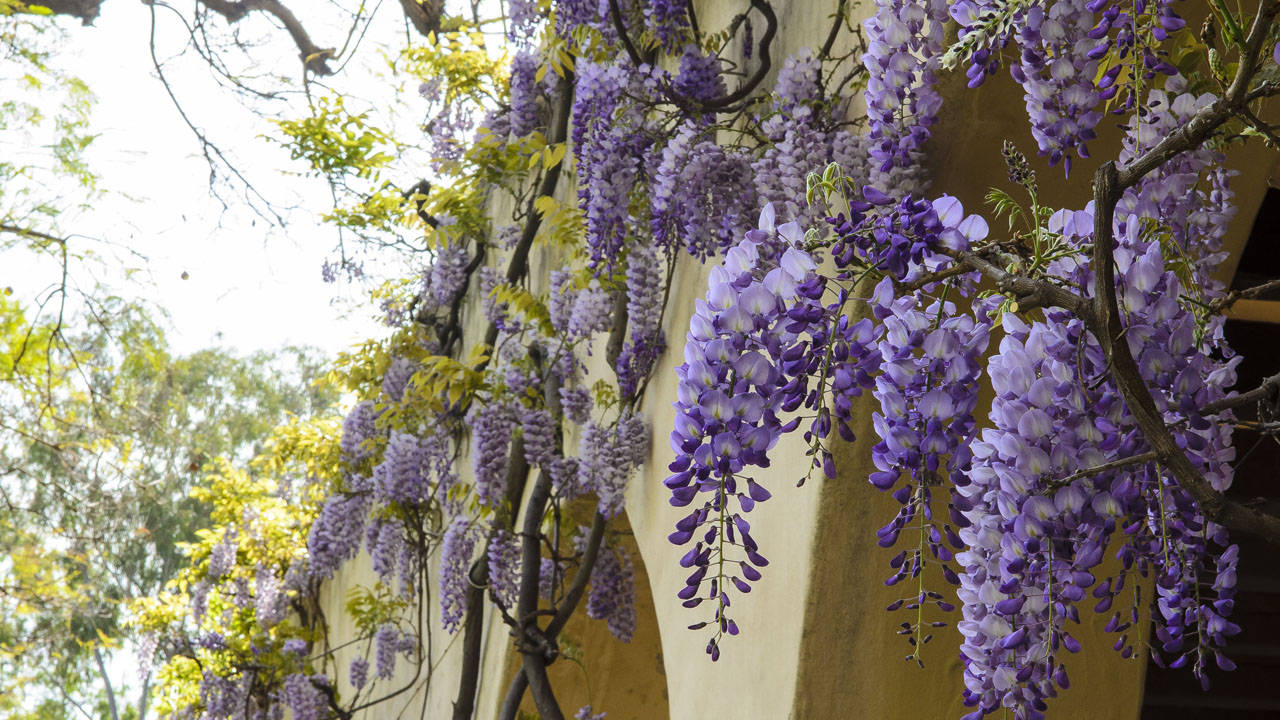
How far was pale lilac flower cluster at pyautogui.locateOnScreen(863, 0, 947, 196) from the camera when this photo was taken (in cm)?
127

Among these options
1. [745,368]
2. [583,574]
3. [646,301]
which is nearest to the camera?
[745,368]

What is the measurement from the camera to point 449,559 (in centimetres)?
356

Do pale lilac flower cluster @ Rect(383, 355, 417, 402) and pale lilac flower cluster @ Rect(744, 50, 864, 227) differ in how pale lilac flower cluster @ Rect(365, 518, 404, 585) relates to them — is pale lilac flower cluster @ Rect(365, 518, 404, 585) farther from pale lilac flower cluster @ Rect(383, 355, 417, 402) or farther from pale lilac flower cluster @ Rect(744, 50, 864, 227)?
pale lilac flower cluster @ Rect(744, 50, 864, 227)

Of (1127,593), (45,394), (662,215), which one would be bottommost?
(1127,593)

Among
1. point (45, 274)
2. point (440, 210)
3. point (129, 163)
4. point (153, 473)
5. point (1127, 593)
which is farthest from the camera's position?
point (153, 473)

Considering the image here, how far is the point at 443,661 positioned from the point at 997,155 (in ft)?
10.2

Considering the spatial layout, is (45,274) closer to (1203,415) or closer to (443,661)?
(443,661)

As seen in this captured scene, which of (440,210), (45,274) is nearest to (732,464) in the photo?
(440,210)

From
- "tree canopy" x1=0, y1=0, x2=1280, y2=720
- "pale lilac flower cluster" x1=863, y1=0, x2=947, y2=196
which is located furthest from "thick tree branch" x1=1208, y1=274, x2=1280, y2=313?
"pale lilac flower cluster" x1=863, y1=0, x2=947, y2=196

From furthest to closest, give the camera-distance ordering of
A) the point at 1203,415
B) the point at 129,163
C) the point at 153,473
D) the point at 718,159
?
the point at 153,473 → the point at 129,163 → the point at 718,159 → the point at 1203,415

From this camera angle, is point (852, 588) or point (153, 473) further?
point (153, 473)

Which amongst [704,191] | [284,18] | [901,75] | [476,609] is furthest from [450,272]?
[284,18]

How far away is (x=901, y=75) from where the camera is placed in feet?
4.25

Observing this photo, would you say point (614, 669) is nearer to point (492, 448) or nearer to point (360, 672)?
point (492, 448)
